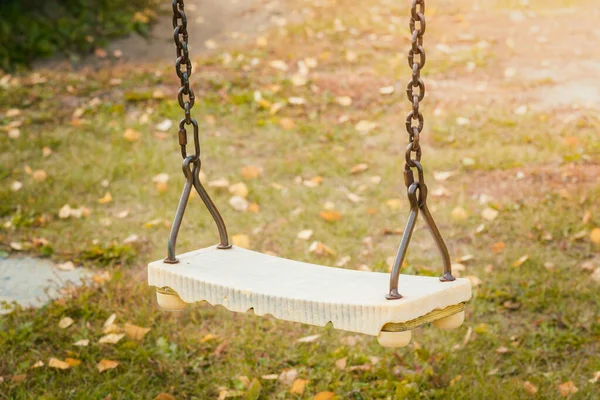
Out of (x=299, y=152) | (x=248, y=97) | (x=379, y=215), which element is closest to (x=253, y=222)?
(x=379, y=215)

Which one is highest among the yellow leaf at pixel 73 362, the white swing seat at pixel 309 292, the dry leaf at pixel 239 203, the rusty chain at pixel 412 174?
the rusty chain at pixel 412 174

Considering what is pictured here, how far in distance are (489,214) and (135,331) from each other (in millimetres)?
1939

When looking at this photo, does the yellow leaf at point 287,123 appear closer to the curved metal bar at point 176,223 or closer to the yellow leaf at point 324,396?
the yellow leaf at point 324,396

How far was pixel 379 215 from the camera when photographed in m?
4.13

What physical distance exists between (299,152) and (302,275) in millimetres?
2971

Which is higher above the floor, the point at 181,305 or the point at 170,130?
the point at 181,305

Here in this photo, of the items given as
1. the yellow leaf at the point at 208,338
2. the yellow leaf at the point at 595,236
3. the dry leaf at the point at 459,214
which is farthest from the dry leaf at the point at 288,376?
the yellow leaf at the point at 595,236

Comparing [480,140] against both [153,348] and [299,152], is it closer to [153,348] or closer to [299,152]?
[299,152]

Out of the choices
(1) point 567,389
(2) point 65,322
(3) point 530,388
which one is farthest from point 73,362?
(1) point 567,389

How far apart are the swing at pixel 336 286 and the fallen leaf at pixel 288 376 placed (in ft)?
1.91

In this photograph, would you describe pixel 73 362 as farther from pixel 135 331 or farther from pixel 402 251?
pixel 402 251

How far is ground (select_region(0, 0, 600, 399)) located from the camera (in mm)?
2750

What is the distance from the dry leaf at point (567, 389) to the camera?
2564 millimetres

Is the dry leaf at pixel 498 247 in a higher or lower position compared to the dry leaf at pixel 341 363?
Answer: lower
